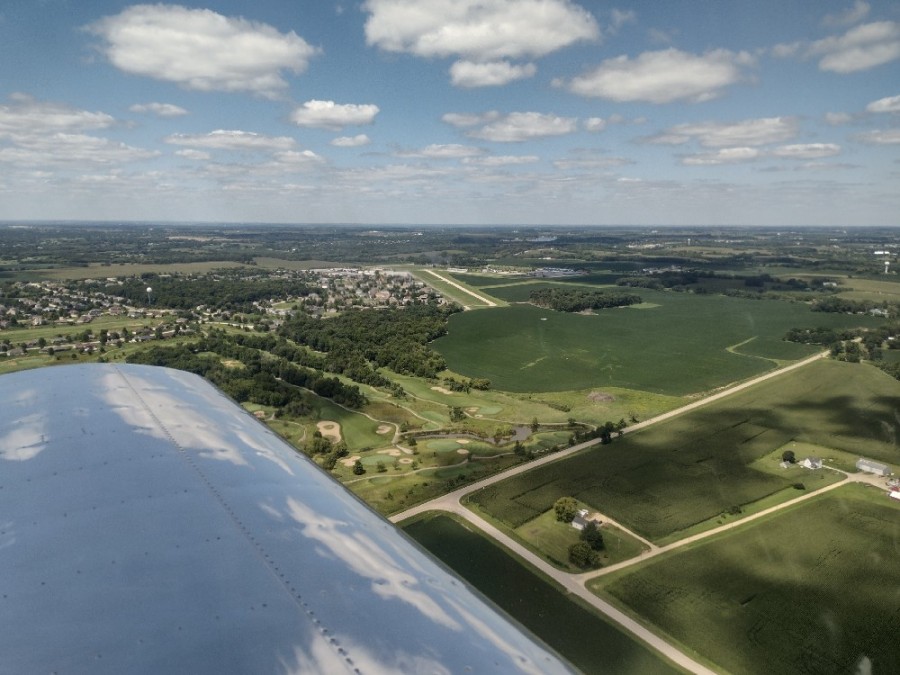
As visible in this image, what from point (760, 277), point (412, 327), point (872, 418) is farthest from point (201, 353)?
point (760, 277)

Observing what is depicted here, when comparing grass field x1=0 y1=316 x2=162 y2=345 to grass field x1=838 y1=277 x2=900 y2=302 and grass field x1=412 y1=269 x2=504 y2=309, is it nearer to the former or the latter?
grass field x1=412 y1=269 x2=504 y2=309

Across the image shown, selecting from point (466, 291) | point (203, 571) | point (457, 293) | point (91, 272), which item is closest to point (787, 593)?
point (203, 571)

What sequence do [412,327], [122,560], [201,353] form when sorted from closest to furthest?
[122,560] < [201,353] < [412,327]

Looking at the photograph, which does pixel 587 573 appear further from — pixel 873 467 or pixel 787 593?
pixel 873 467

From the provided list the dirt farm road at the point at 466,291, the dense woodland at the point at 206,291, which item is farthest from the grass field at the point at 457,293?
the dense woodland at the point at 206,291

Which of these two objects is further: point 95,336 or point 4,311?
point 4,311

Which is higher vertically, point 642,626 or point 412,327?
point 412,327

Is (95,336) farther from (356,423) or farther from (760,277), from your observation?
(760,277)

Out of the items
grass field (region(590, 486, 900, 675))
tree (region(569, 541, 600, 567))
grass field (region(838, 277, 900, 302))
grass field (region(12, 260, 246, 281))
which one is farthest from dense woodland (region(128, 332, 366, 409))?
grass field (region(838, 277, 900, 302))
